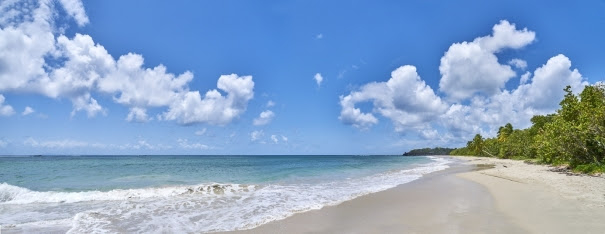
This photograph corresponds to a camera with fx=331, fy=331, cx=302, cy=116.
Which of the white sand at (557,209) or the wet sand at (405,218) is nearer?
the white sand at (557,209)

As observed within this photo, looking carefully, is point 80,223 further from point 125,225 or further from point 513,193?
point 513,193

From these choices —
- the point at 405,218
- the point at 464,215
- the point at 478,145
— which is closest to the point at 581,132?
the point at 464,215

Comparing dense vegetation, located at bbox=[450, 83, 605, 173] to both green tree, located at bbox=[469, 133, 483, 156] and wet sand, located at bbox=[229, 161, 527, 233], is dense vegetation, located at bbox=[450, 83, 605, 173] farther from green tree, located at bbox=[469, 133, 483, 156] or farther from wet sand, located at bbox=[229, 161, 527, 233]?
green tree, located at bbox=[469, 133, 483, 156]

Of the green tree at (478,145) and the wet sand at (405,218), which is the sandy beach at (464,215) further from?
the green tree at (478,145)

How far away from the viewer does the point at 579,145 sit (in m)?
23.7

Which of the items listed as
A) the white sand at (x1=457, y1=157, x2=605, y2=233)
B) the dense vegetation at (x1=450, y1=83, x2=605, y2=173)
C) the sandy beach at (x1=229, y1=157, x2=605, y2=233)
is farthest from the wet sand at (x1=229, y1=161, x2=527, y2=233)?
the dense vegetation at (x1=450, y1=83, x2=605, y2=173)

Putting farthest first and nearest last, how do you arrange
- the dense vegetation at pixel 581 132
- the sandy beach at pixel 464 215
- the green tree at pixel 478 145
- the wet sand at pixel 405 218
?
the green tree at pixel 478 145, the dense vegetation at pixel 581 132, the wet sand at pixel 405 218, the sandy beach at pixel 464 215

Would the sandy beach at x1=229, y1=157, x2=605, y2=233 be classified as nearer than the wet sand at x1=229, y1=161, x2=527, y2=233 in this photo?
Yes

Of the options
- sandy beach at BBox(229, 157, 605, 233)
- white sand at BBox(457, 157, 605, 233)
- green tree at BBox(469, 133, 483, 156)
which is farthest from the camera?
green tree at BBox(469, 133, 483, 156)

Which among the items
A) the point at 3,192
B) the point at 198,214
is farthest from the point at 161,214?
the point at 3,192

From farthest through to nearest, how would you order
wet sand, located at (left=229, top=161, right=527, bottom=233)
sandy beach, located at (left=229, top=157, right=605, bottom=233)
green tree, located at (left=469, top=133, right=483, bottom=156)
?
1. green tree, located at (left=469, top=133, right=483, bottom=156)
2. wet sand, located at (left=229, top=161, right=527, bottom=233)
3. sandy beach, located at (left=229, top=157, right=605, bottom=233)

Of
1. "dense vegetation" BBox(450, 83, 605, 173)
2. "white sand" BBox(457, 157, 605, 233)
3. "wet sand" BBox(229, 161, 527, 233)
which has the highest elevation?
"dense vegetation" BBox(450, 83, 605, 173)

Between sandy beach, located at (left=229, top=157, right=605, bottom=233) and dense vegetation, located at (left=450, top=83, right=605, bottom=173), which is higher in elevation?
dense vegetation, located at (left=450, top=83, right=605, bottom=173)

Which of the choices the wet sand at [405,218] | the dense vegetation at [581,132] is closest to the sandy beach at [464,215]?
the wet sand at [405,218]
